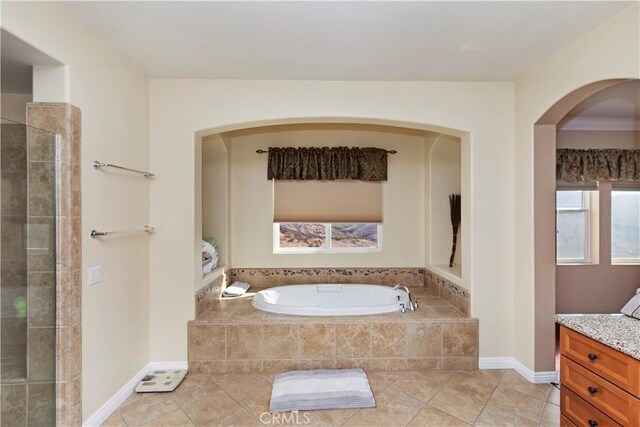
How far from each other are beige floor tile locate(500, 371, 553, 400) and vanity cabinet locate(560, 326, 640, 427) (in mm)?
728

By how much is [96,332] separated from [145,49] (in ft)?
6.53

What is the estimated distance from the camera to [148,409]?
2311 mm

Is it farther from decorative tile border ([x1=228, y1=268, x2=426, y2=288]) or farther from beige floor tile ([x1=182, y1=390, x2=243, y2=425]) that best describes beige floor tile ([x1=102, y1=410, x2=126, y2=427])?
decorative tile border ([x1=228, y1=268, x2=426, y2=288])

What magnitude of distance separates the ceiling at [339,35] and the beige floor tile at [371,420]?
2.55m

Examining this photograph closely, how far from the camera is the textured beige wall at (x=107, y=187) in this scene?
187cm

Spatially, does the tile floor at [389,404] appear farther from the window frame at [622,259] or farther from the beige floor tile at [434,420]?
the window frame at [622,259]

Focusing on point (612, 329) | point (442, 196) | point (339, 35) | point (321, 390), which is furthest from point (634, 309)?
point (339, 35)

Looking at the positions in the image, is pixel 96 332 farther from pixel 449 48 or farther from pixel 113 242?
pixel 449 48

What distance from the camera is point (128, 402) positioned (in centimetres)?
240

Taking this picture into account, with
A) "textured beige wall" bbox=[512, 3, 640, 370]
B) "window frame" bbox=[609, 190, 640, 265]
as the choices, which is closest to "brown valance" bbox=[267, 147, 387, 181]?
"textured beige wall" bbox=[512, 3, 640, 370]

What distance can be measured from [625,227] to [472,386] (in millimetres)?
3462

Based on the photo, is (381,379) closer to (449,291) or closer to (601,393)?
(449,291)

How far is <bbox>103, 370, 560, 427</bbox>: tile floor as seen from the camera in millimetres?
2164

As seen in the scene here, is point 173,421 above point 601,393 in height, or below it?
below
